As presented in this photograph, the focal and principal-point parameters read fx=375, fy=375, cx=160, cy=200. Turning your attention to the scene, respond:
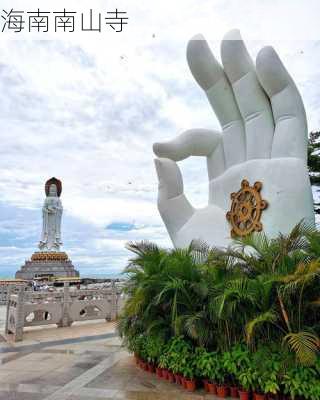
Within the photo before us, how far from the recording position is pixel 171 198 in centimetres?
917

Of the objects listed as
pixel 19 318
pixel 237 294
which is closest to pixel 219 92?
pixel 237 294

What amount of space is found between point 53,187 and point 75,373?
99.8 ft

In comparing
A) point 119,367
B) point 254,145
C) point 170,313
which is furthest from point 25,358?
point 254,145

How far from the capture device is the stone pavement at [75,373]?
180 inches

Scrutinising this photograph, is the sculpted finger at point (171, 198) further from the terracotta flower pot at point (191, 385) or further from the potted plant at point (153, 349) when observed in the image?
the terracotta flower pot at point (191, 385)

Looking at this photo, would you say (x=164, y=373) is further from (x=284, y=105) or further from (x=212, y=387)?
(x=284, y=105)

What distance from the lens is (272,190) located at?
7684mm

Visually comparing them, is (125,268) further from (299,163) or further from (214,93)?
(214,93)

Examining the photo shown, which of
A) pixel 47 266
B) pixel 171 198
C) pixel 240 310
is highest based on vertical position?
pixel 171 198

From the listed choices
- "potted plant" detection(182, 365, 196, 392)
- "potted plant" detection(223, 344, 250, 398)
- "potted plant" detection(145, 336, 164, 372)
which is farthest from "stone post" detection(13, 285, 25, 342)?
"potted plant" detection(223, 344, 250, 398)

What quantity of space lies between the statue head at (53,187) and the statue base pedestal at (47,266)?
18.2 feet

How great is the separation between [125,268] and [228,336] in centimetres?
201

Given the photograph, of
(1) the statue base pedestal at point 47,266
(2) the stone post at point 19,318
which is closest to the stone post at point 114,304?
(2) the stone post at point 19,318

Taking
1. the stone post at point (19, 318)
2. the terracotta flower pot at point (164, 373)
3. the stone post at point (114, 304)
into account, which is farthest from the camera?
the stone post at point (114, 304)
